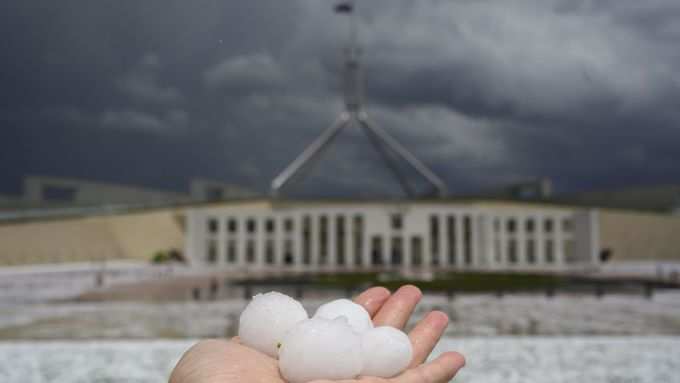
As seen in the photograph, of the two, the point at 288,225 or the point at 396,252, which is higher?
the point at 288,225

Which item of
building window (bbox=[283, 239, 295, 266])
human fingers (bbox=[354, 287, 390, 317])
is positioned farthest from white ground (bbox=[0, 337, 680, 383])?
building window (bbox=[283, 239, 295, 266])

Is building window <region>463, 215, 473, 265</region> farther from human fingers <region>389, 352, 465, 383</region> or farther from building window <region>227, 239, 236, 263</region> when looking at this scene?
human fingers <region>389, 352, 465, 383</region>

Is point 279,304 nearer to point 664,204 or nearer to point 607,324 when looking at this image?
point 607,324

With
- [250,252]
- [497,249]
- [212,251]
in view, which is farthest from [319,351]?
[250,252]

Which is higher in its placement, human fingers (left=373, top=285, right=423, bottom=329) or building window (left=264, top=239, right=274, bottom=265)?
human fingers (left=373, top=285, right=423, bottom=329)

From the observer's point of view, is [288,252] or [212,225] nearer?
[212,225]

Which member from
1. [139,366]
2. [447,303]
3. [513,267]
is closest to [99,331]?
[139,366]

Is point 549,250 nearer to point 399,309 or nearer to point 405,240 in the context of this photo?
point 405,240
